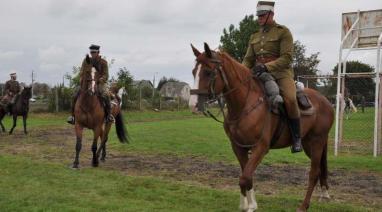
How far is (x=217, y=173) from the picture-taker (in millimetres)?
10758

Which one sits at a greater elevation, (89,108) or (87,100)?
(87,100)

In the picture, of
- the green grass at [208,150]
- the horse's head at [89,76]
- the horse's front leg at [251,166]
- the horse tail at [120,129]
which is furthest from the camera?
the horse tail at [120,129]

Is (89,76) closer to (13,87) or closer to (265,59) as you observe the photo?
(265,59)

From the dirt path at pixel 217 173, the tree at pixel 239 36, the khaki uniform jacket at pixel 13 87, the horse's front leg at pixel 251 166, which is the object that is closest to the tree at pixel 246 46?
the tree at pixel 239 36

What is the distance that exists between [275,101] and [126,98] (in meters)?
34.3

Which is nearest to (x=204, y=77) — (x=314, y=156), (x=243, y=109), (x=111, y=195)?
(x=243, y=109)

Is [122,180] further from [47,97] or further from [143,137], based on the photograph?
[47,97]

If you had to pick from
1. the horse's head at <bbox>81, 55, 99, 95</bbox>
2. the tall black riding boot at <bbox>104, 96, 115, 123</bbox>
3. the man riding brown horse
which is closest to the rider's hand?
the horse's head at <bbox>81, 55, 99, 95</bbox>

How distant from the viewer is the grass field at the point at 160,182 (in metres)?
7.54

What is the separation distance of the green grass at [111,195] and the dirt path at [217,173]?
27.2 inches

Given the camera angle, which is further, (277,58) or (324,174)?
(324,174)

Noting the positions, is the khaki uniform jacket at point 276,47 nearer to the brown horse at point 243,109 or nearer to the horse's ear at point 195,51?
the brown horse at point 243,109

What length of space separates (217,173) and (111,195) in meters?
3.26

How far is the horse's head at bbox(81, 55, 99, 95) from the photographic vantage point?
→ 11242mm
